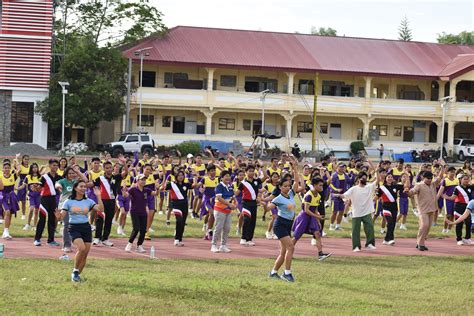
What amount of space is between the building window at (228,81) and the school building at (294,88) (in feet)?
0.26

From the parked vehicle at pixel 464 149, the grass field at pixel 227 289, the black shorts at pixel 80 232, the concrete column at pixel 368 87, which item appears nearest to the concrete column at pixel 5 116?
the concrete column at pixel 368 87

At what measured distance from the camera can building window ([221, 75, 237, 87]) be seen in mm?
58938

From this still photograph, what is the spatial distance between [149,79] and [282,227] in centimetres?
4428

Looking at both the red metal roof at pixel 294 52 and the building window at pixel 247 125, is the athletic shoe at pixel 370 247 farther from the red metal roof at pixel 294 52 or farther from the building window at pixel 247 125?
the building window at pixel 247 125

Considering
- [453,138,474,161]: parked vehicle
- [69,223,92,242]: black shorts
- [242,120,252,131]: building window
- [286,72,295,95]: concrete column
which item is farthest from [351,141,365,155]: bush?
[69,223,92,242]: black shorts

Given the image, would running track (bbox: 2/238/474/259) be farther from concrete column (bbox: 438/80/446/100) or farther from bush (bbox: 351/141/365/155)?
concrete column (bbox: 438/80/446/100)

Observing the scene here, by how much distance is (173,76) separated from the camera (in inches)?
2264

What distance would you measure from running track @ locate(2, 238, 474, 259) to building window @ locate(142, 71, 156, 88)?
123 feet

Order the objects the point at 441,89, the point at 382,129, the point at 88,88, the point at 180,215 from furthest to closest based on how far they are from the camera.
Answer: the point at 382,129 → the point at 441,89 → the point at 88,88 → the point at 180,215

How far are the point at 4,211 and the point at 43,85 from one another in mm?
34744

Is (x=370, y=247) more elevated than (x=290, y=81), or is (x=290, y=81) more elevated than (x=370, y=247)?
(x=290, y=81)

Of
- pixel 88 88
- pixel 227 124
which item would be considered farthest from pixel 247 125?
pixel 88 88

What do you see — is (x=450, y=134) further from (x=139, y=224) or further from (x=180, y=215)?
(x=139, y=224)

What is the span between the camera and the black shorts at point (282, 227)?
13820mm
